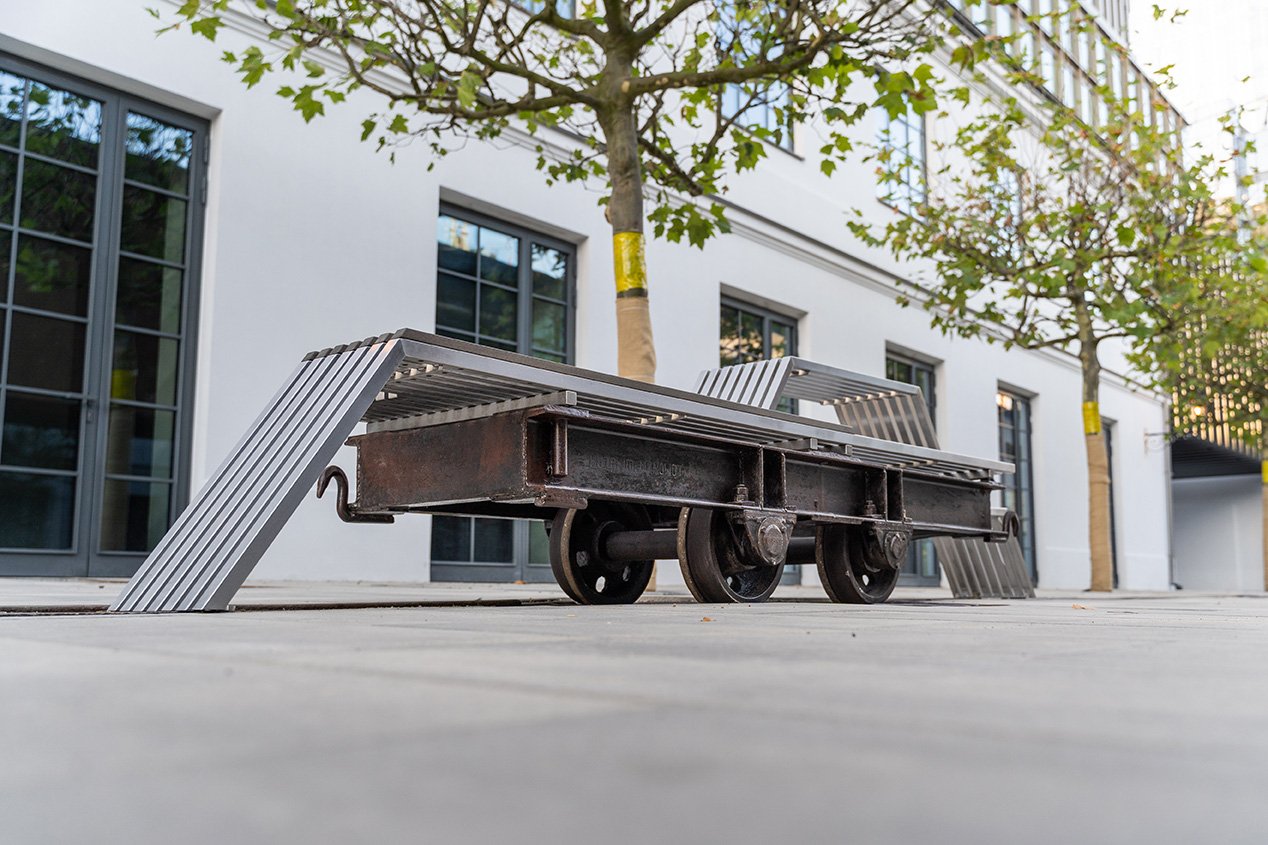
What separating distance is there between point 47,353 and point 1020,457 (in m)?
17.4

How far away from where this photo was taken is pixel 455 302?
10.4m

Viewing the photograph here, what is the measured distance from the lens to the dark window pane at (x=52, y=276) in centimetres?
750

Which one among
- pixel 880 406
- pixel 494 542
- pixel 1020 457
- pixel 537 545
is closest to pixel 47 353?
pixel 494 542

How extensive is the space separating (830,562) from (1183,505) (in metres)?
30.5

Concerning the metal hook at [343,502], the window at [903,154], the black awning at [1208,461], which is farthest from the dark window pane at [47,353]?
the black awning at [1208,461]

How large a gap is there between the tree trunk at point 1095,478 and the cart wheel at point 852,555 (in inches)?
338

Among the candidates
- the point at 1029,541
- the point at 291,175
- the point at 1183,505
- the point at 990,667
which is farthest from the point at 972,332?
the point at 1183,505

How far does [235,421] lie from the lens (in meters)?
8.38

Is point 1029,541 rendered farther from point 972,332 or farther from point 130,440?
point 130,440

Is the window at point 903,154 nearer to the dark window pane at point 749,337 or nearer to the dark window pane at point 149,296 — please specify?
the dark window pane at point 749,337

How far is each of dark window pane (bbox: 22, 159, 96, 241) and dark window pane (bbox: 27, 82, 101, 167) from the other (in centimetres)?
12

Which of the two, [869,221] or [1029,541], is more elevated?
[869,221]

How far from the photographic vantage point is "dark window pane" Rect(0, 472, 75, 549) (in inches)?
289

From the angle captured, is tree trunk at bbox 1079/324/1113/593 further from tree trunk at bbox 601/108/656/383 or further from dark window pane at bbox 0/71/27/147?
dark window pane at bbox 0/71/27/147
